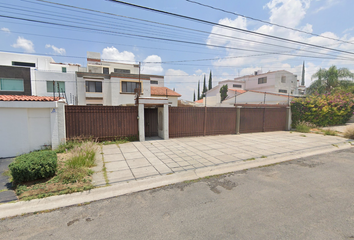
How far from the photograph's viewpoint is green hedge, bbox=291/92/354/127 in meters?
14.0

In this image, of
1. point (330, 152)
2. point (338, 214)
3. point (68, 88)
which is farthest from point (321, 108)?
point (68, 88)

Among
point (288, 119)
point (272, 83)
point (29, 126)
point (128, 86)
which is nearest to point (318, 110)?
point (288, 119)

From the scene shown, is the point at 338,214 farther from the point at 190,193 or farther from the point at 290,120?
the point at 290,120

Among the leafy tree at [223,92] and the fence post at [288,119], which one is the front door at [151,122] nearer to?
the fence post at [288,119]

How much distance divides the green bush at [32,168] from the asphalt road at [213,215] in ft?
4.24

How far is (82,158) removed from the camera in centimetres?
498

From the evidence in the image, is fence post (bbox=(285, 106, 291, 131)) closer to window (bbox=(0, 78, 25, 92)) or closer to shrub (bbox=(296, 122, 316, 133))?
Answer: shrub (bbox=(296, 122, 316, 133))

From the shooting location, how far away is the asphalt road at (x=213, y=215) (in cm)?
259

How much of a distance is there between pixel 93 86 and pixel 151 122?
1517cm

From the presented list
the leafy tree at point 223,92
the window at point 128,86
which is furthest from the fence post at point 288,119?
the leafy tree at point 223,92

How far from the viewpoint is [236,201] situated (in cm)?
352

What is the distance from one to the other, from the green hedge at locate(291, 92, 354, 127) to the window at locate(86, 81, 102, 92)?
21370mm

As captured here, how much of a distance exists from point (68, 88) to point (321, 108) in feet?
86.7

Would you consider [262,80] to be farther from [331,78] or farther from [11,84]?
[11,84]
